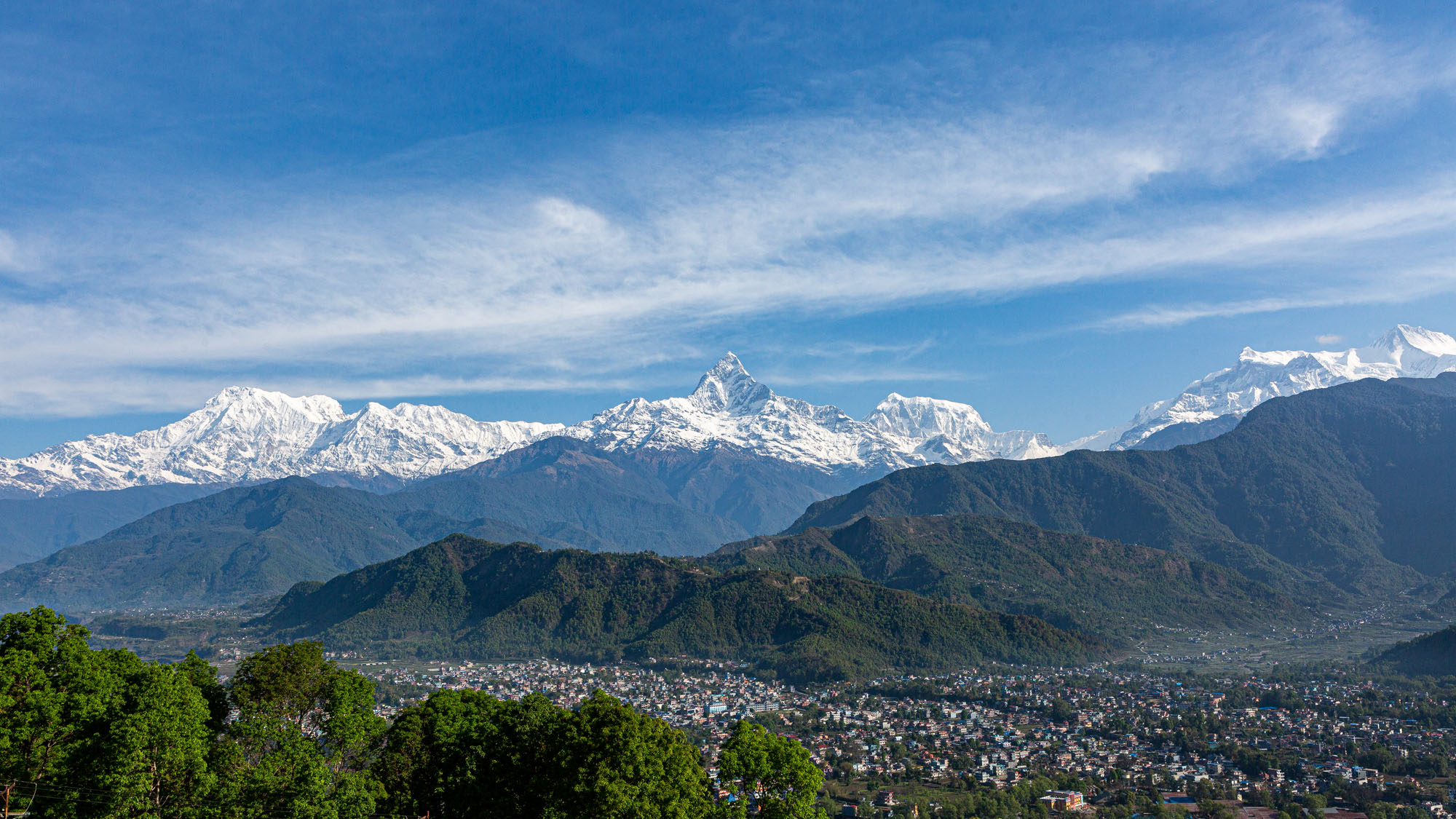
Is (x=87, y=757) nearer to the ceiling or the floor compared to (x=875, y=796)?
nearer to the ceiling

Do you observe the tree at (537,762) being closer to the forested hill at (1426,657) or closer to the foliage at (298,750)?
the foliage at (298,750)

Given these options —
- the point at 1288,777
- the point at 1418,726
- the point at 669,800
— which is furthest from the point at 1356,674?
the point at 669,800

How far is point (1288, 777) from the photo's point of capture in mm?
96125

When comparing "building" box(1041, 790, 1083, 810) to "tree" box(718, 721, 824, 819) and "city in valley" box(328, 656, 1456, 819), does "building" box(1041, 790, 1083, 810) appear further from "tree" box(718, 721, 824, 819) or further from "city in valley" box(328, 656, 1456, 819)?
"tree" box(718, 721, 824, 819)

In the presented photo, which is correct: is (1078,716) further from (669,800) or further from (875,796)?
(669,800)

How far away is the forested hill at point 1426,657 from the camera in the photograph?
156000mm

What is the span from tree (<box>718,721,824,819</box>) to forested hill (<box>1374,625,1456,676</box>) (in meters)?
166

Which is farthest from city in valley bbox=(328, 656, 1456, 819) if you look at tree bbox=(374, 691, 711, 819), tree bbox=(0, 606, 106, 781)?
tree bbox=(0, 606, 106, 781)

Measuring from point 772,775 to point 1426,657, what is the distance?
178 metres

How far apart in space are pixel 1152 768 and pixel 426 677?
142 m

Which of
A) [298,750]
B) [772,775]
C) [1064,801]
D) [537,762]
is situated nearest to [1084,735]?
[1064,801]

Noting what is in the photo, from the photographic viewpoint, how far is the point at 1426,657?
162m

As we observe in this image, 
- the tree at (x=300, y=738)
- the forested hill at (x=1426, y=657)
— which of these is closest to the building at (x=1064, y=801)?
the tree at (x=300, y=738)

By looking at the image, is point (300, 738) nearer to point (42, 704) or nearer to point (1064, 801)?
point (42, 704)
